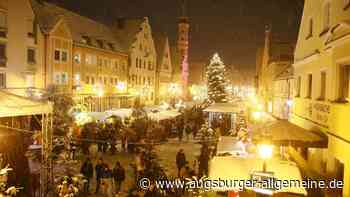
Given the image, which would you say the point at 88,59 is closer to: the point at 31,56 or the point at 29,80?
the point at 31,56

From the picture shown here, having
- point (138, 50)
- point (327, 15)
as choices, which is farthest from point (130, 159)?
point (138, 50)

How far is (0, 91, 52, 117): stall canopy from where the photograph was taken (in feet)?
36.7

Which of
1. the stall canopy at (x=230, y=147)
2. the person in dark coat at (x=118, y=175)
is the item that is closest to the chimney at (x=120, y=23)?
the stall canopy at (x=230, y=147)

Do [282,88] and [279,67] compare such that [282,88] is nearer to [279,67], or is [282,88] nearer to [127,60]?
[279,67]

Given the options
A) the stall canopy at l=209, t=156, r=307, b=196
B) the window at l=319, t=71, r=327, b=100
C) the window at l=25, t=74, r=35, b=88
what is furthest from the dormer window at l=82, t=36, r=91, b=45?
the stall canopy at l=209, t=156, r=307, b=196

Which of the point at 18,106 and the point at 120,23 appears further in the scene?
the point at 120,23

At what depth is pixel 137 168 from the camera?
1430 cm

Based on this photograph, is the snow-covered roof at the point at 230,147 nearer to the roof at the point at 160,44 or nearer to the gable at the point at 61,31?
the gable at the point at 61,31

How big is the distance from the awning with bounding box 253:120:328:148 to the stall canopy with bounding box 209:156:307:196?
181 centimetres

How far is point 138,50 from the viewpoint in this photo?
50.2 meters

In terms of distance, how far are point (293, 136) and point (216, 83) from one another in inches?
1397

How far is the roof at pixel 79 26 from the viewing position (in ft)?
108

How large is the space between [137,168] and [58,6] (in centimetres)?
2976

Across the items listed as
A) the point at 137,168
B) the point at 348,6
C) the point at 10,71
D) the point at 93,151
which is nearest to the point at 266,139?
the point at 348,6
